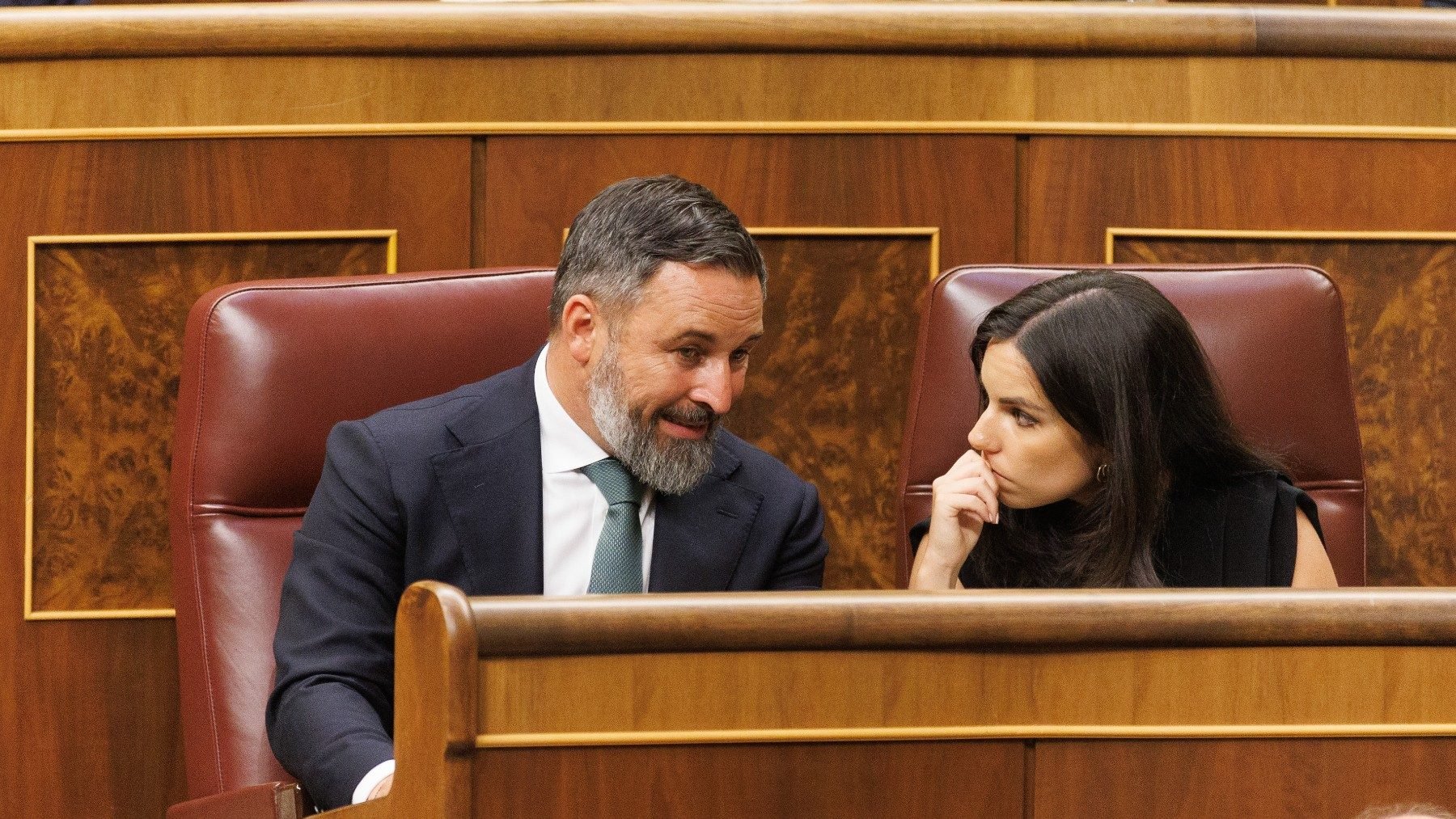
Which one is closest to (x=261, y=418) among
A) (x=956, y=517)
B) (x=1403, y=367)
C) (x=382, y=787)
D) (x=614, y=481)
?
(x=614, y=481)

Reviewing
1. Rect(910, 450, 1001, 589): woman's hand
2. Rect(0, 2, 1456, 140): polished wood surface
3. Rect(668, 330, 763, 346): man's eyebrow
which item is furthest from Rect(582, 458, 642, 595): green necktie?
Rect(0, 2, 1456, 140): polished wood surface

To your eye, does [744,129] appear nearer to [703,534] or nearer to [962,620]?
[703,534]

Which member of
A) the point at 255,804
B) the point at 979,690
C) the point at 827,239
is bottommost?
the point at 255,804

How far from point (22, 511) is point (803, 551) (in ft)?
2.65

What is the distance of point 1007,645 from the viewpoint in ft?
3.00

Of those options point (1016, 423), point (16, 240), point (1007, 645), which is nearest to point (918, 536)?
point (1016, 423)

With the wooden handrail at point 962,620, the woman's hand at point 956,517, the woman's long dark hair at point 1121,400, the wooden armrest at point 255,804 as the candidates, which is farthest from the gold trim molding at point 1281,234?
the wooden armrest at point 255,804

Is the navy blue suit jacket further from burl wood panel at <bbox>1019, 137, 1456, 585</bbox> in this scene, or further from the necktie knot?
burl wood panel at <bbox>1019, 137, 1456, 585</bbox>

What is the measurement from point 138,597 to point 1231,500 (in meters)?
1.07

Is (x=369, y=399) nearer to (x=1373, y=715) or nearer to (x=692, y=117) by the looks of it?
(x=692, y=117)

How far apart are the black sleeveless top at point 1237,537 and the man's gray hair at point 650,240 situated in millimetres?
444

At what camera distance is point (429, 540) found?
135 cm

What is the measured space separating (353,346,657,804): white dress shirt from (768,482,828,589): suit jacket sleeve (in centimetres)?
12

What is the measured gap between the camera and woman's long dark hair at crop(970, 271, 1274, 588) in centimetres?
145
